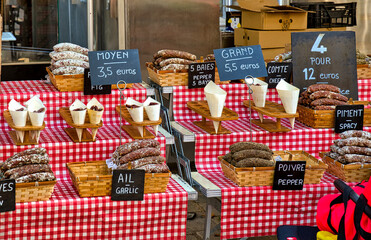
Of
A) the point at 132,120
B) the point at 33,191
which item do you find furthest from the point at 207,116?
the point at 33,191

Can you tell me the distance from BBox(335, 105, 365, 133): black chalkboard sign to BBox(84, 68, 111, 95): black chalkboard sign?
1.62m

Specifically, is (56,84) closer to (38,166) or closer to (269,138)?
(38,166)

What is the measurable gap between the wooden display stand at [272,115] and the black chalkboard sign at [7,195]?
5.91 feet

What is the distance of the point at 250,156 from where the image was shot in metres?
3.71

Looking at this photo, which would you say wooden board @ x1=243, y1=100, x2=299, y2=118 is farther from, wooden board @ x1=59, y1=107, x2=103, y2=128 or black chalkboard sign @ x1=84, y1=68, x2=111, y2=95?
wooden board @ x1=59, y1=107, x2=103, y2=128

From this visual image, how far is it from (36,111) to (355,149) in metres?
2.01

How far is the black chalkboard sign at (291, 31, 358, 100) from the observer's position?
4684 mm

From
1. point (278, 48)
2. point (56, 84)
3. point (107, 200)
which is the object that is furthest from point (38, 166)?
point (278, 48)

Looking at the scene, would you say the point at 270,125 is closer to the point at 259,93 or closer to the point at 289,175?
the point at 259,93

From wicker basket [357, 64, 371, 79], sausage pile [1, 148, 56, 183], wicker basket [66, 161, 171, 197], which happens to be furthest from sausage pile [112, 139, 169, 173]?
wicker basket [357, 64, 371, 79]

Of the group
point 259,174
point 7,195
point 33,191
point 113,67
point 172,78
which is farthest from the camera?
point 172,78

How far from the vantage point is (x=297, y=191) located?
12.3 feet

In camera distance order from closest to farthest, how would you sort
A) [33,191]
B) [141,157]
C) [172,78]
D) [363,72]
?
1. [33,191]
2. [141,157]
3. [172,78]
4. [363,72]

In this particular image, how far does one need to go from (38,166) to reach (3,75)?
148 inches
